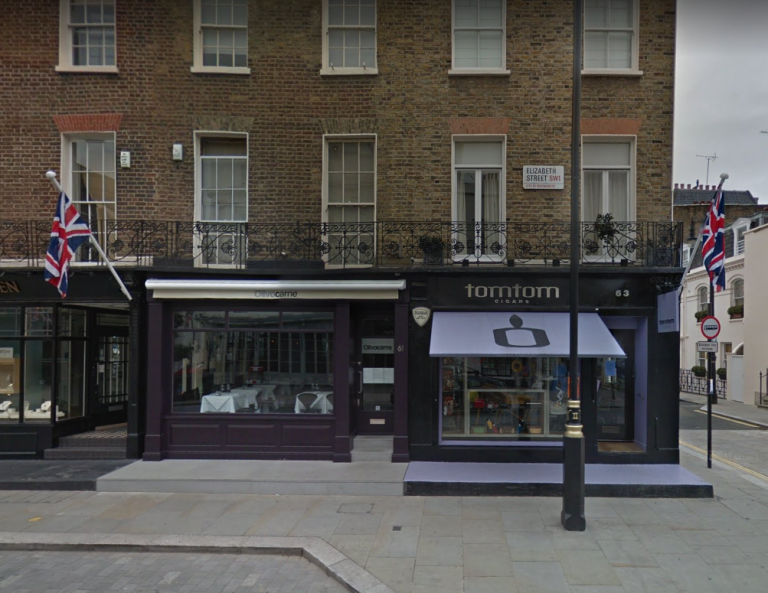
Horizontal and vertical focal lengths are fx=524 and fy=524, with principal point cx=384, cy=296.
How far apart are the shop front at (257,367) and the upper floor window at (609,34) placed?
5.99m

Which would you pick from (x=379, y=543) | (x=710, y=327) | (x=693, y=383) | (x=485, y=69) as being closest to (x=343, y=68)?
(x=485, y=69)

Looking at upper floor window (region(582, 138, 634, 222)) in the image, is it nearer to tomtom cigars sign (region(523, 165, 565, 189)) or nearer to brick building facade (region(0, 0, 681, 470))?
brick building facade (region(0, 0, 681, 470))

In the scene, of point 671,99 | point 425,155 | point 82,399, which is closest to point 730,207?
point 671,99

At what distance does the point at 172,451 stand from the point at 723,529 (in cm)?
913

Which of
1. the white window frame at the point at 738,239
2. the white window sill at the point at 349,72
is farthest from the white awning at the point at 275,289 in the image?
the white window frame at the point at 738,239

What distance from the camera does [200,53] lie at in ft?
34.2

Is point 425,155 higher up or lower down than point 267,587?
higher up

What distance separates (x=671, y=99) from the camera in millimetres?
10008

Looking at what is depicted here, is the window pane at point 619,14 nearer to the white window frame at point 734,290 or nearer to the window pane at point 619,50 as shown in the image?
the window pane at point 619,50

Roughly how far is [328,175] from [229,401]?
15.9ft

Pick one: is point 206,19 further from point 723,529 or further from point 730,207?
point 730,207

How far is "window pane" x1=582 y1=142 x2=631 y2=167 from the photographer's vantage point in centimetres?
1024

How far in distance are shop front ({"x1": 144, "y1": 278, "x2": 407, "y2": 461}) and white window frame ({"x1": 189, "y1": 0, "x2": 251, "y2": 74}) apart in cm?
412

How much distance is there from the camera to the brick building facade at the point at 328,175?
32.4 feet
